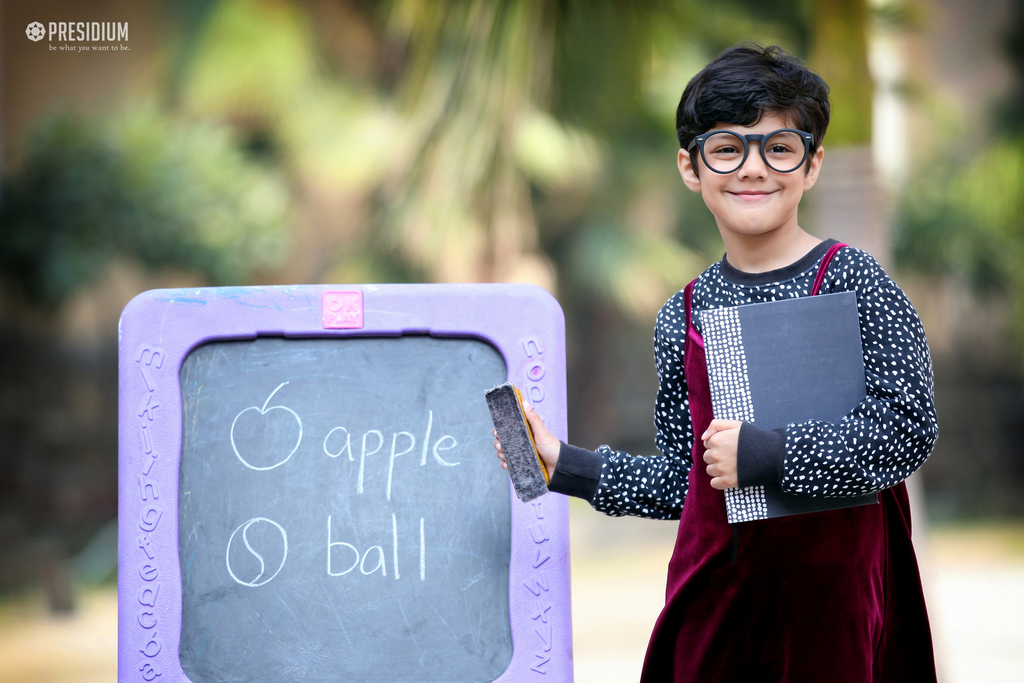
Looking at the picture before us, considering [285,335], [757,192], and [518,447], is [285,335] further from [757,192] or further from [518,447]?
[757,192]

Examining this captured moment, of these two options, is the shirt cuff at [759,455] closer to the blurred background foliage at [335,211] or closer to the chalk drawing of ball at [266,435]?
the chalk drawing of ball at [266,435]

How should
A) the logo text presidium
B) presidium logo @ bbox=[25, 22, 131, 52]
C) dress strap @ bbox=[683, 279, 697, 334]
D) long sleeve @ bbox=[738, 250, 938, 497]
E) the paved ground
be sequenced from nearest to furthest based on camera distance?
1. long sleeve @ bbox=[738, 250, 938, 497]
2. dress strap @ bbox=[683, 279, 697, 334]
3. the paved ground
4. the logo text presidium
5. presidium logo @ bbox=[25, 22, 131, 52]

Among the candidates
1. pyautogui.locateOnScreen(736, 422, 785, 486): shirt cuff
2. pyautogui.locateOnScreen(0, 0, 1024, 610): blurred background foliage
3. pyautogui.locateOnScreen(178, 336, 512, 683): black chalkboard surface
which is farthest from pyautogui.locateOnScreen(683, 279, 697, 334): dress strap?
pyautogui.locateOnScreen(0, 0, 1024, 610): blurred background foliage

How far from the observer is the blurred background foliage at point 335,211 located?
26.2ft

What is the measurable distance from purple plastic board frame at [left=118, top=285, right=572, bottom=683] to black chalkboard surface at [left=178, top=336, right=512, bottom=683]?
3 cm

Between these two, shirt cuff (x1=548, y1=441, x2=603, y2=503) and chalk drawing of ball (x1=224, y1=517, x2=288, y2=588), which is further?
chalk drawing of ball (x1=224, y1=517, x2=288, y2=588)

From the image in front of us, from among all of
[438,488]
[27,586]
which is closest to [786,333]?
[438,488]

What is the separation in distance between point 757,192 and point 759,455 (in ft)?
1.21

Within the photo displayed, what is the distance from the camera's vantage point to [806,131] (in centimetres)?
135

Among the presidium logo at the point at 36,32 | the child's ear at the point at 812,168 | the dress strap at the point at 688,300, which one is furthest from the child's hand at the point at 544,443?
the presidium logo at the point at 36,32

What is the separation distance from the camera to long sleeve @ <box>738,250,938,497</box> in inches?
47.7

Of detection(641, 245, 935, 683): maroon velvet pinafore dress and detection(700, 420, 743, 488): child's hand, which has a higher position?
detection(700, 420, 743, 488): child's hand

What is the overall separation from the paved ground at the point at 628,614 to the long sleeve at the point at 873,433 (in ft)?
6.61

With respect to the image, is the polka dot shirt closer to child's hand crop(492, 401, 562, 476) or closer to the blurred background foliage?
child's hand crop(492, 401, 562, 476)
